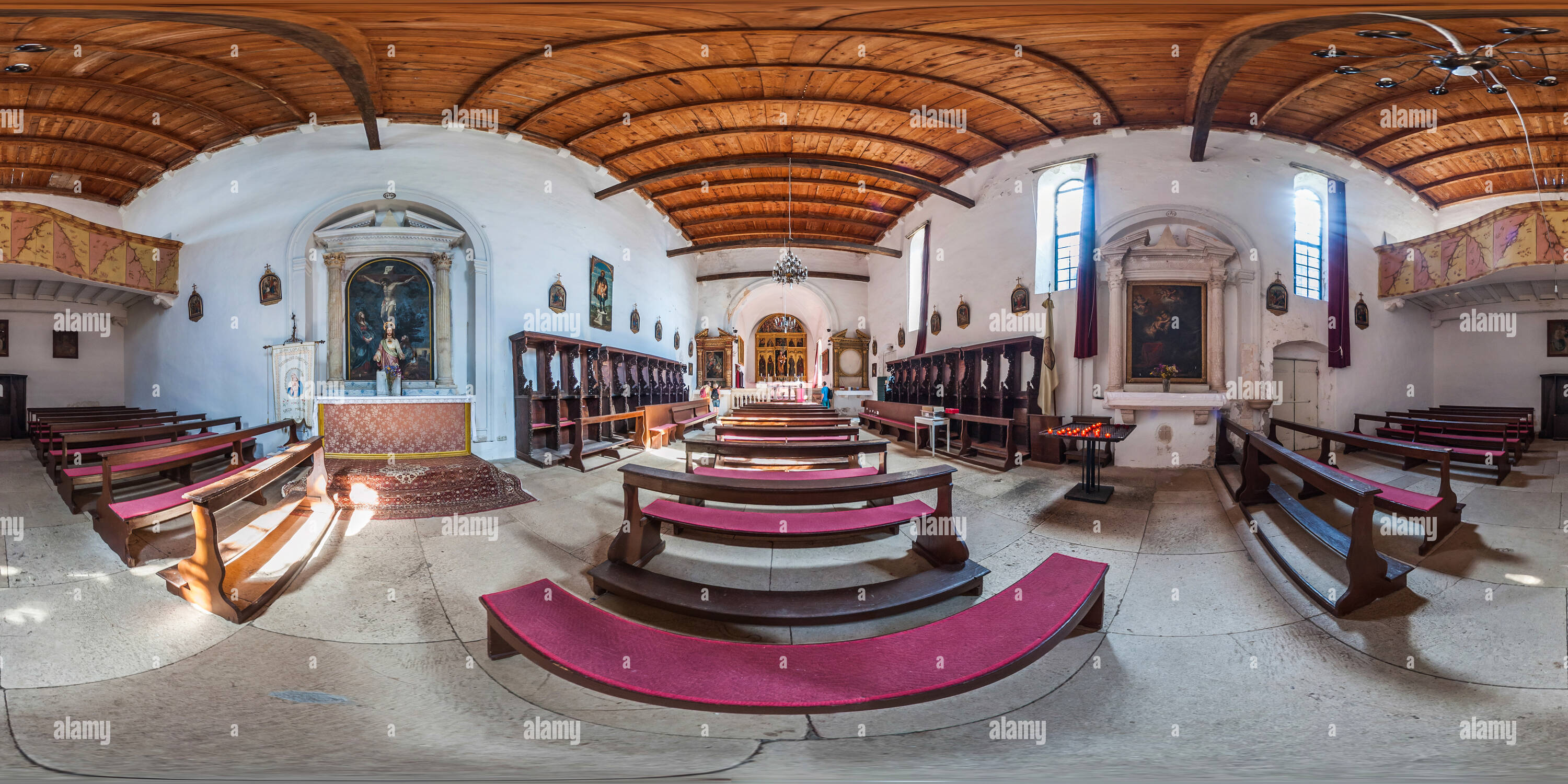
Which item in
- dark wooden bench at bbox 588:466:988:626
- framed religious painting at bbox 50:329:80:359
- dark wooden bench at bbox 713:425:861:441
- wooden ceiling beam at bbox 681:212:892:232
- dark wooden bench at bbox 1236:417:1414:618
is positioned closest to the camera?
dark wooden bench at bbox 588:466:988:626

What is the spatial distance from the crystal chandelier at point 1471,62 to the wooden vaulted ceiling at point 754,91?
5.1 inches

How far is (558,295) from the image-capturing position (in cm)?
833

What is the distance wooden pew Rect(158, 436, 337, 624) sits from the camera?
228 centimetres

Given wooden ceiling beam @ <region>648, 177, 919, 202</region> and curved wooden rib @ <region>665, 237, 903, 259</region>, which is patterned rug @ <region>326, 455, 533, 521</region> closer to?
wooden ceiling beam @ <region>648, 177, 919, 202</region>

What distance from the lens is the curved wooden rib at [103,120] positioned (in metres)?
5.95

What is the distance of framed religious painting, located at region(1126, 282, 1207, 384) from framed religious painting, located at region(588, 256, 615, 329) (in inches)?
340

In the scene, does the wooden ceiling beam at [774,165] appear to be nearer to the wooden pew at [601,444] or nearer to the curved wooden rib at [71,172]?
Answer: the wooden pew at [601,444]

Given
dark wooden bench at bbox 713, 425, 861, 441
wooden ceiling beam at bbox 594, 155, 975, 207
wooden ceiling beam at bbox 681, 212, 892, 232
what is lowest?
dark wooden bench at bbox 713, 425, 861, 441

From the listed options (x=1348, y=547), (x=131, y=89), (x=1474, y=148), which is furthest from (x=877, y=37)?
(x=1474, y=148)

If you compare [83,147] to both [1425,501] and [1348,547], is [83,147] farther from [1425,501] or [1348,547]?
[1425,501]

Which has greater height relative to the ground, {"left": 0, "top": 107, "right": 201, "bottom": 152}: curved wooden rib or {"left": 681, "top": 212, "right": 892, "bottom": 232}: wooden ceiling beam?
{"left": 681, "top": 212, "right": 892, "bottom": 232}: wooden ceiling beam

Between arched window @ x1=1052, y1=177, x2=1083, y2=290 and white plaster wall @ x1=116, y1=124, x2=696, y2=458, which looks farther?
arched window @ x1=1052, y1=177, x2=1083, y2=290

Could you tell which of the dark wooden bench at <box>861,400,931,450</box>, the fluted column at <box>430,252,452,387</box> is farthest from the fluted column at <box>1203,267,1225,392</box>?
the fluted column at <box>430,252,452,387</box>

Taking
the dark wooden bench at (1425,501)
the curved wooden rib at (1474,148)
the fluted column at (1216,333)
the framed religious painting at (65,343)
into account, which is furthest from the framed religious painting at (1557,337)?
the framed religious painting at (65,343)
